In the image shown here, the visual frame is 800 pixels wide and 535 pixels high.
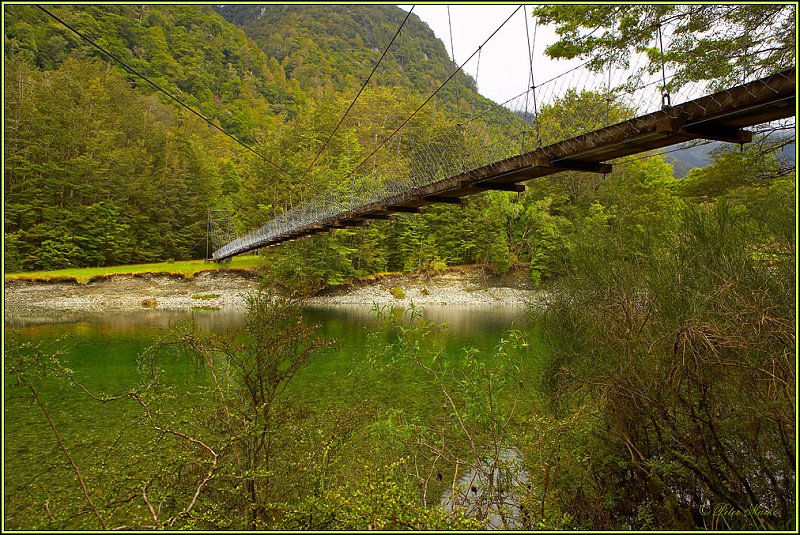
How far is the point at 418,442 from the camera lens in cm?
327

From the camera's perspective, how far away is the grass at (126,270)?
53.6 ft

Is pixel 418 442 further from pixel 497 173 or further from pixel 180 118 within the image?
pixel 180 118

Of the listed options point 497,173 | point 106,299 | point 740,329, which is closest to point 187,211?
point 106,299

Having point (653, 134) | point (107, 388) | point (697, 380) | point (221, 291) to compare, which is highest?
point (653, 134)

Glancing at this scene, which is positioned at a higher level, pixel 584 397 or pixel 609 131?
pixel 609 131

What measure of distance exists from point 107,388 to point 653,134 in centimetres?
664

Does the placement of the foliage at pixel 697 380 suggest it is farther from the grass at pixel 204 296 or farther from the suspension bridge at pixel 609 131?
the grass at pixel 204 296

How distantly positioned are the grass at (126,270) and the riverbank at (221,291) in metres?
0.22

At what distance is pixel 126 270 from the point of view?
704 inches

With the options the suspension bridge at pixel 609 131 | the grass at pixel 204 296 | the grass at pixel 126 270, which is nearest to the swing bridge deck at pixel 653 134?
the suspension bridge at pixel 609 131

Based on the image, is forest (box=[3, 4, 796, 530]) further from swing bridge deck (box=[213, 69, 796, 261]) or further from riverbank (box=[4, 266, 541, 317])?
riverbank (box=[4, 266, 541, 317])

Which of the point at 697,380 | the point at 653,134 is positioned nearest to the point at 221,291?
the point at 653,134

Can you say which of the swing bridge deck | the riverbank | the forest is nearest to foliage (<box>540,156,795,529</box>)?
the forest

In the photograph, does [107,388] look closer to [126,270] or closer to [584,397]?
[584,397]
